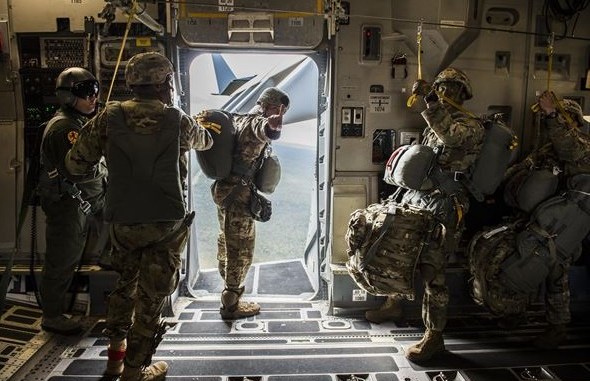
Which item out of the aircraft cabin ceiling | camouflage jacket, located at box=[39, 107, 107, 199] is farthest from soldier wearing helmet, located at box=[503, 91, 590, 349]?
camouflage jacket, located at box=[39, 107, 107, 199]

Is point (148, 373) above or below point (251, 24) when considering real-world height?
below

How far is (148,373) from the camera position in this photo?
312 cm

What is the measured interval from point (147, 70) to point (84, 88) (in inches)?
36.9

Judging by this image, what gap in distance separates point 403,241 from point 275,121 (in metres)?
1.40

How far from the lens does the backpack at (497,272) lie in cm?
382

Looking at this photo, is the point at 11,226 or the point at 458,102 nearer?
the point at 458,102

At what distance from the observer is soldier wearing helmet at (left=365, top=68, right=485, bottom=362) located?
338cm

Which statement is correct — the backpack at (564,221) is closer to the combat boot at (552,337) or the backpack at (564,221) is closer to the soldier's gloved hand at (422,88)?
the combat boot at (552,337)

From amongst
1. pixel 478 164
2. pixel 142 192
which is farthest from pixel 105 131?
pixel 478 164

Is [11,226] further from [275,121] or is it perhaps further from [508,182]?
[508,182]

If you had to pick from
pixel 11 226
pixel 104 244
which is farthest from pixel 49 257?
pixel 11 226

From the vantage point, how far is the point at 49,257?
367 centimetres

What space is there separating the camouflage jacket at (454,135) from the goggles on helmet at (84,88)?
2.58 metres

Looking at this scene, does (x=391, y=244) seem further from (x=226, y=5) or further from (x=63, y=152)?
(x=63, y=152)
